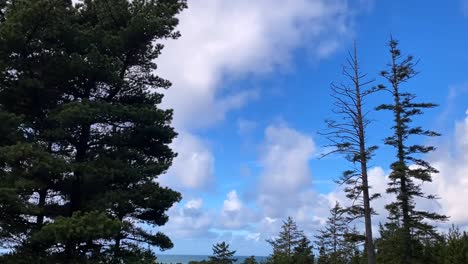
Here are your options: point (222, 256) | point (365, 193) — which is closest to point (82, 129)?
point (365, 193)

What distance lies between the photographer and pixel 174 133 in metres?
18.3

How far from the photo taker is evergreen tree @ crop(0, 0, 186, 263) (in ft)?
48.9

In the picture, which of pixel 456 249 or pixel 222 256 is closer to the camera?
pixel 456 249

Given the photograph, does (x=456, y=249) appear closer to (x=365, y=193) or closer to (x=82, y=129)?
(x=365, y=193)

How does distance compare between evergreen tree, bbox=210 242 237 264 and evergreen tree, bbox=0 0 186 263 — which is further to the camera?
evergreen tree, bbox=210 242 237 264

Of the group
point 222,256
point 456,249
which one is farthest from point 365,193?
point 222,256

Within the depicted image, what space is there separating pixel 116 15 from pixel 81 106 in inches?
173

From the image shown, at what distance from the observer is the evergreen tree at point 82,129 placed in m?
14.9

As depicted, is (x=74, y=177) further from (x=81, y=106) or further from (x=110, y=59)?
(x=110, y=59)

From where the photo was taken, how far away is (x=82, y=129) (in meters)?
17.2

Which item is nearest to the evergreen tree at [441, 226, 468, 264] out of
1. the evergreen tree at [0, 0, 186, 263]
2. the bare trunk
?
the bare trunk

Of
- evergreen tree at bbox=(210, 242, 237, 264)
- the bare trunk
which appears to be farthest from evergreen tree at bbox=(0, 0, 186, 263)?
evergreen tree at bbox=(210, 242, 237, 264)

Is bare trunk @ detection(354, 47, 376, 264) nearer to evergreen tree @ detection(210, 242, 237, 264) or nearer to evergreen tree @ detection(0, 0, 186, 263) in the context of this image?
evergreen tree @ detection(0, 0, 186, 263)

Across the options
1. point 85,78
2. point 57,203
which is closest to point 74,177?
point 57,203
